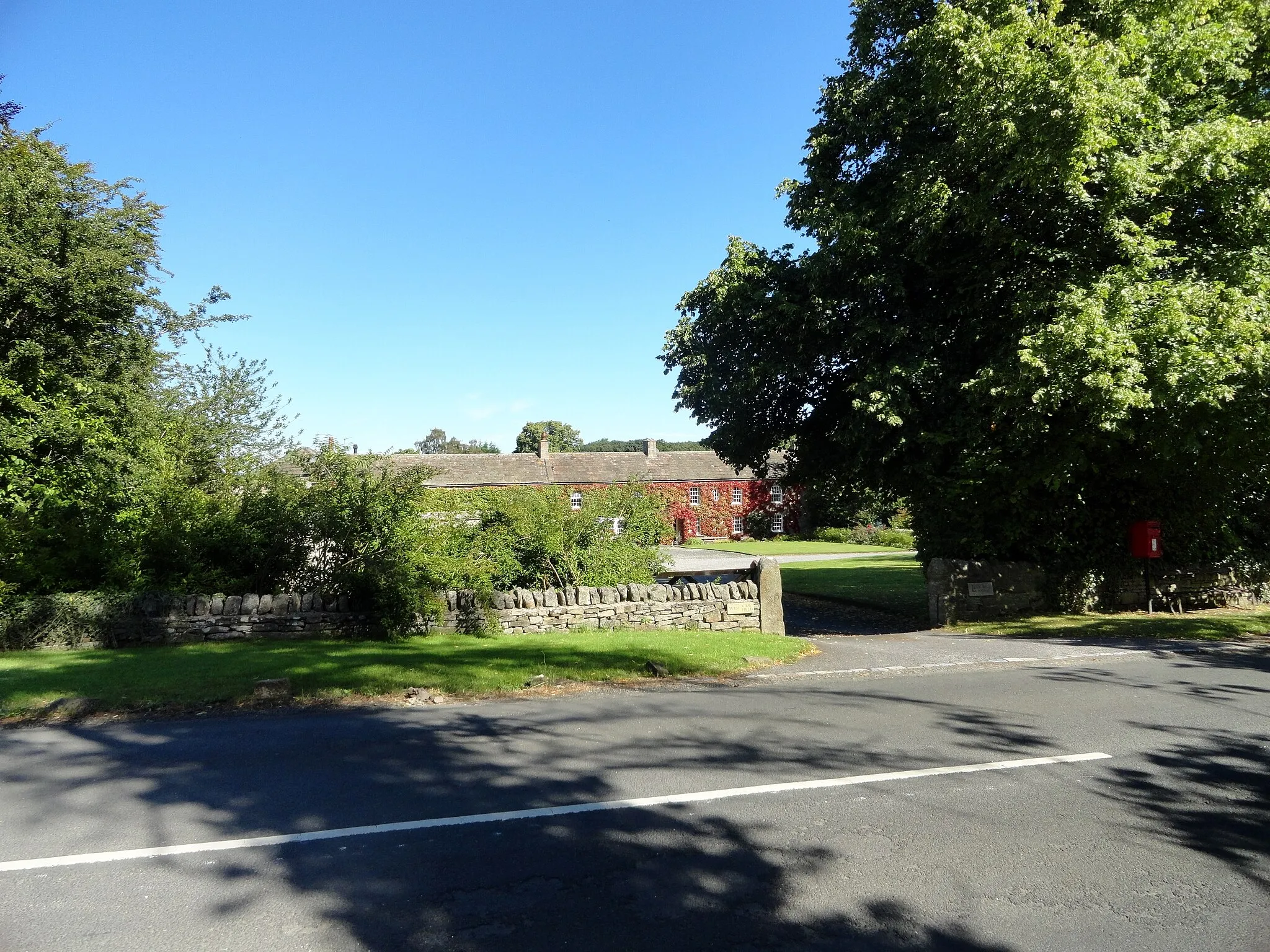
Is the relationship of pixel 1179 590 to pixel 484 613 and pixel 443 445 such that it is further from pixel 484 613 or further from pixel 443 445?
pixel 443 445

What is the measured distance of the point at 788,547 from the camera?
45594 millimetres

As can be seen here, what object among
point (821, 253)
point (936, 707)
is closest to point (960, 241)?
point (821, 253)

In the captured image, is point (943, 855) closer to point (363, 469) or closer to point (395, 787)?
point (395, 787)

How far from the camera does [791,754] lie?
6.54 metres

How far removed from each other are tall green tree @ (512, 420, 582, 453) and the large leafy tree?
81.0m

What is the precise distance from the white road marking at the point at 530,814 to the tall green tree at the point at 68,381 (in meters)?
9.87

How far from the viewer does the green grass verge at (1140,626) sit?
44.4 feet

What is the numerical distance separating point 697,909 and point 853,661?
25.8ft

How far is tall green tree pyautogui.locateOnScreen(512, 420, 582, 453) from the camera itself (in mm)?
105625

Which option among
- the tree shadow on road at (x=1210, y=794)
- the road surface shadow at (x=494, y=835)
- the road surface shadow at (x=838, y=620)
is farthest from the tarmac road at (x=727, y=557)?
the tree shadow on road at (x=1210, y=794)

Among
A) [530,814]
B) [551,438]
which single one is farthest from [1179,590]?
[551,438]

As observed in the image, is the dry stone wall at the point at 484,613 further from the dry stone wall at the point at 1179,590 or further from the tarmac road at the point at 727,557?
the tarmac road at the point at 727,557

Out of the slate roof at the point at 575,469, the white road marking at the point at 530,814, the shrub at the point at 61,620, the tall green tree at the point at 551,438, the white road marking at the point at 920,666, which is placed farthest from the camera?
the tall green tree at the point at 551,438

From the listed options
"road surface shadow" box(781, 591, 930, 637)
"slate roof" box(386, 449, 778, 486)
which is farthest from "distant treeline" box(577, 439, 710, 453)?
"road surface shadow" box(781, 591, 930, 637)
